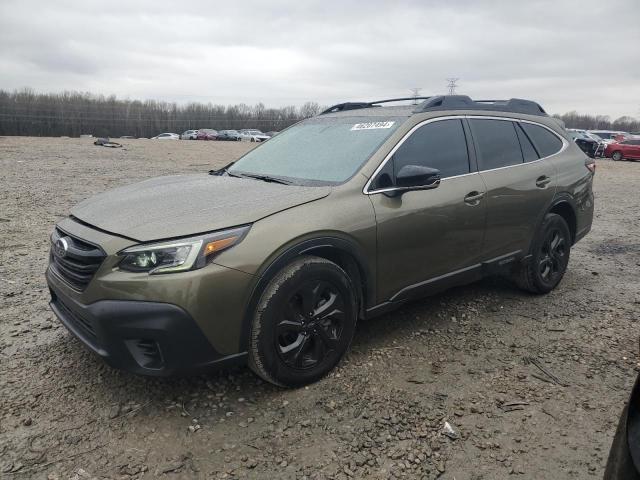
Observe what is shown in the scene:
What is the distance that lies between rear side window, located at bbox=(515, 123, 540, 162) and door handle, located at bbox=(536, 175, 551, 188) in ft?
0.62

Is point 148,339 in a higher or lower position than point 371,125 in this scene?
lower

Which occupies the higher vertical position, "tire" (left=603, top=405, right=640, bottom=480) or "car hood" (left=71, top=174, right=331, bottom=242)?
"car hood" (left=71, top=174, right=331, bottom=242)

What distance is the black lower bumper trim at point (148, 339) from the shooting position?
7.85ft

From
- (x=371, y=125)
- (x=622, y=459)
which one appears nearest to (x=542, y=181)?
(x=371, y=125)

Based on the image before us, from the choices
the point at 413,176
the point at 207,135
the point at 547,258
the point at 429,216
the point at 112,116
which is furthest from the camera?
the point at 112,116

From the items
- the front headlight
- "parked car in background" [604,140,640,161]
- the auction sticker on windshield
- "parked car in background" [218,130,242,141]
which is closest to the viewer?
the front headlight

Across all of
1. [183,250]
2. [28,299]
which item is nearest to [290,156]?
[183,250]

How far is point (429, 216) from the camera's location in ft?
11.2

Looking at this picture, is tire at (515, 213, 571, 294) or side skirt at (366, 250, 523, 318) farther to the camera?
tire at (515, 213, 571, 294)

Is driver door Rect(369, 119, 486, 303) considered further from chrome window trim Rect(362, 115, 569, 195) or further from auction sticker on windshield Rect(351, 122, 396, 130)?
auction sticker on windshield Rect(351, 122, 396, 130)

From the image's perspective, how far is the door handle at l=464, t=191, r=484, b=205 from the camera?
3688 millimetres

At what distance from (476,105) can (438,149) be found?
0.79m

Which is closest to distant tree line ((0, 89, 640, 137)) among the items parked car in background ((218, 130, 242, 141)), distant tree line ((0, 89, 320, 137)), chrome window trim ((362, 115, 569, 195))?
distant tree line ((0, 89, 320, 137))

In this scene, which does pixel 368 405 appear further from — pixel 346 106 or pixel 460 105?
pixel 346 106
